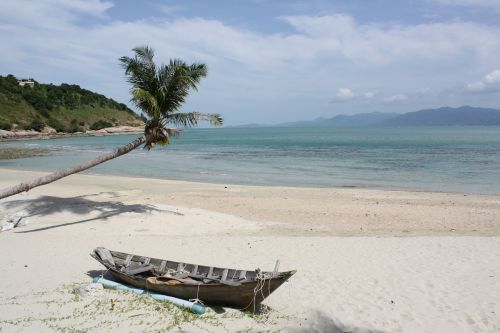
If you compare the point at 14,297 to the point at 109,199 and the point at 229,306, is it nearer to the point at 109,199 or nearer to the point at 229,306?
the point at 229,306

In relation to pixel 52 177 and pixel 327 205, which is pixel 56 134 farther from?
pixel 52 177

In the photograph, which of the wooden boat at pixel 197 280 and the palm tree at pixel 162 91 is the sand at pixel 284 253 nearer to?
the wooden boat at pixel 197 280

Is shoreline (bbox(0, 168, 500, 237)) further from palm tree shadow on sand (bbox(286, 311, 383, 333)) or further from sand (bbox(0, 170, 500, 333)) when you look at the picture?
palm tree shadow on sand (bbox(286, 311, 383, 333))

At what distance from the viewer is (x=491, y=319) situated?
729 cm

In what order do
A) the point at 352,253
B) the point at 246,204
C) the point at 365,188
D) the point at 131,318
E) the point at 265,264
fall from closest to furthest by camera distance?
the point at 131,318 → the point at 265,264 → the point at 352,253 → the point at 246,204 → the point at 365,188

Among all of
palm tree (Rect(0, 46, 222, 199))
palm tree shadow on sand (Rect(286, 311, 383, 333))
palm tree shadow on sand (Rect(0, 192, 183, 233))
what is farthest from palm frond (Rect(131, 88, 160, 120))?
palm tree shadow on sand (Rect(286, 311, 383, 333))

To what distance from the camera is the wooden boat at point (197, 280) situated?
712 centimetres

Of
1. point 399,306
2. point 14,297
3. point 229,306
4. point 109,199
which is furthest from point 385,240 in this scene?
point 109,199

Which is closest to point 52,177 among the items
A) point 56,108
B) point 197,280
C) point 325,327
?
point 197,280

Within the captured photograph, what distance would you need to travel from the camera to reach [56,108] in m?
94.8

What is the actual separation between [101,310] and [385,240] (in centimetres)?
832

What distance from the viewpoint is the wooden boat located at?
23.4 feet

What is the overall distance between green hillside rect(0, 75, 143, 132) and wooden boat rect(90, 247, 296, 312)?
77.0 metres

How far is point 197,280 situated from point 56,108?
97348 mm
